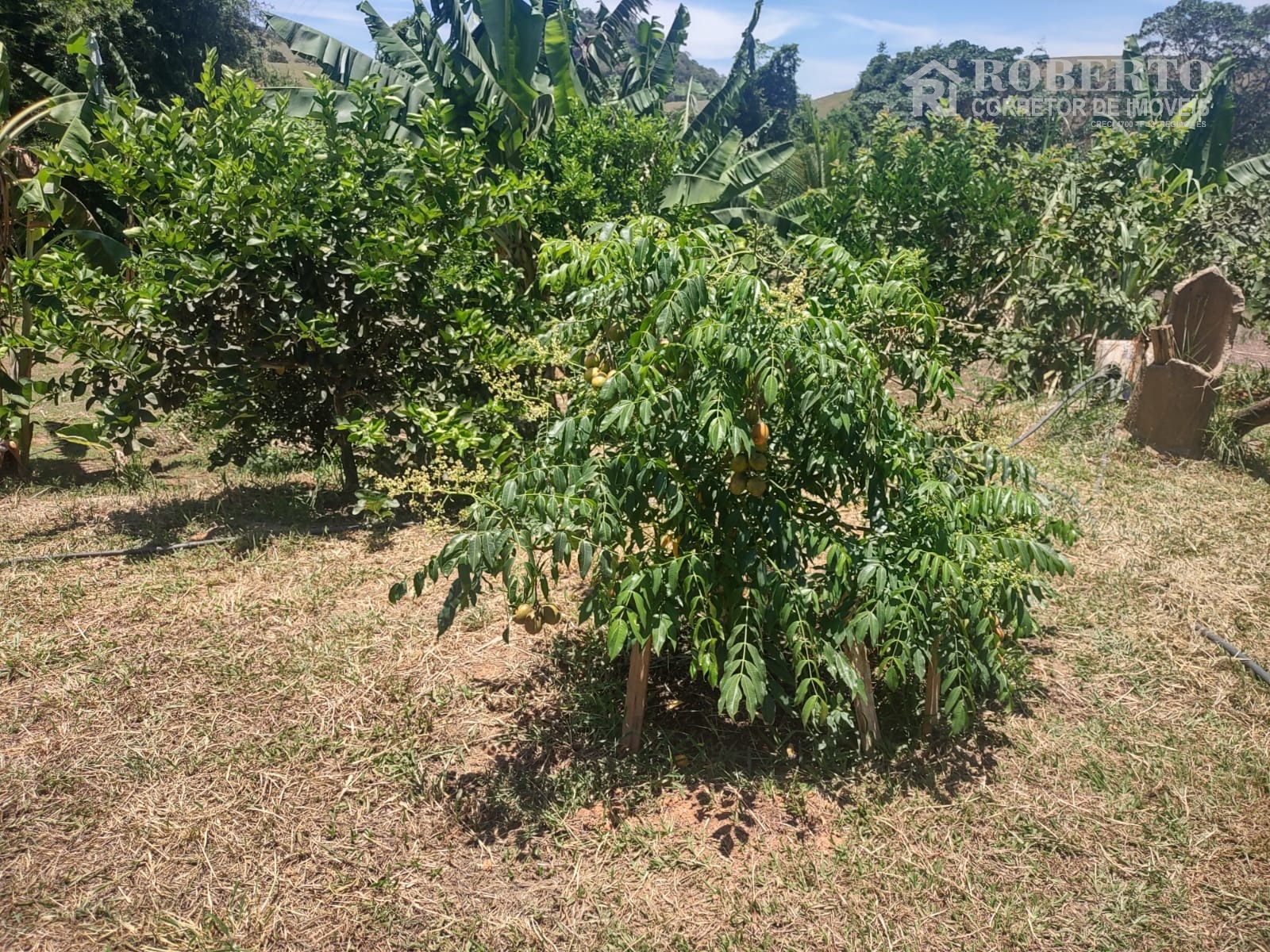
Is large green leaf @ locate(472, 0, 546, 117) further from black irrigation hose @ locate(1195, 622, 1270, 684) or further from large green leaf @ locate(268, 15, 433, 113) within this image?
black irrigation hose @ locate(1195, 622, 1270, 684)

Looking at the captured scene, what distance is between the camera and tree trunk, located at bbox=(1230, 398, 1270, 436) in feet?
19.5

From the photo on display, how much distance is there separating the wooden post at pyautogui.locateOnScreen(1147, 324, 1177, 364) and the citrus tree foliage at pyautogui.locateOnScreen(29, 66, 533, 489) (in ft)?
14.1

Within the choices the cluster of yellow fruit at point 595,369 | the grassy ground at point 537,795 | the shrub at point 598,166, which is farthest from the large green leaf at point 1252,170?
the cluster of yellow fruit at point 595,369

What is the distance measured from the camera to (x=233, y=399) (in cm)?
485

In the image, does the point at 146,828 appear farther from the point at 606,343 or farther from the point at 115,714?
the point at 606,343

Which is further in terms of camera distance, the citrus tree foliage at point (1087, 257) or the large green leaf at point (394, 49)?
the large green leaf at point (394, 49)

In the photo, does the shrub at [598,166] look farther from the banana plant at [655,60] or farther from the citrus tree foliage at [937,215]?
the banana plant at [655,60]

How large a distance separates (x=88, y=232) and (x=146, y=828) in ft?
13.2

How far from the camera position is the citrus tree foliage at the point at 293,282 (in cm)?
443

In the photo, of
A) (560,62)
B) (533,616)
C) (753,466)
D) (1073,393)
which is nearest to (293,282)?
(533,616)

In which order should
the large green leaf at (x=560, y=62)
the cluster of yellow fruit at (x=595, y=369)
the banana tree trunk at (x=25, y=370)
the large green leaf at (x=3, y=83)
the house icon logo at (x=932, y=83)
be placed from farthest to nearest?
the house icon logo at (x=932, y=83) → the large green leaf at (x=560, y=62) → the large green leaf at (x=3, y=83) → the banana tree trunk at (x=25, y=370) → the cluster of yellow fruit at (x=595, y=369)

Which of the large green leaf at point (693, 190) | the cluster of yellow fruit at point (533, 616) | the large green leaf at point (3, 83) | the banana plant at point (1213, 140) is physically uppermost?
the banana plant at point (1213, 140)

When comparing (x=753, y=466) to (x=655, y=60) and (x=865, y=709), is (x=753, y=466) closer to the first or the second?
(x=865, y=709)

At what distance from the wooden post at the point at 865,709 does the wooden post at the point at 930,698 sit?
177 mm
